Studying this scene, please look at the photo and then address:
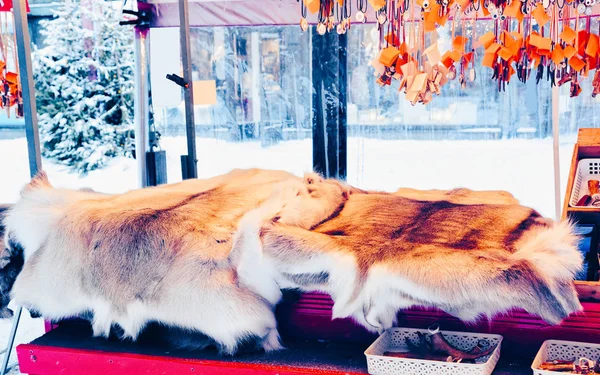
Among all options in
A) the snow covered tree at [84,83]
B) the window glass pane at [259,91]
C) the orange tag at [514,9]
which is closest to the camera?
the orange tag at [514,9]

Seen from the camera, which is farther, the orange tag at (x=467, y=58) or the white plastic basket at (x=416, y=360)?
the orange tag at (x=467, y=58)

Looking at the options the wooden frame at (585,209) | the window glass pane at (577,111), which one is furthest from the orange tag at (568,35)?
the window glass pane at (577,111)

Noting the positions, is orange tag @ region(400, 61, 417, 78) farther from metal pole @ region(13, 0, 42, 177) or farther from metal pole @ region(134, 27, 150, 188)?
metal pole @ region(134, 27, 150, 188)

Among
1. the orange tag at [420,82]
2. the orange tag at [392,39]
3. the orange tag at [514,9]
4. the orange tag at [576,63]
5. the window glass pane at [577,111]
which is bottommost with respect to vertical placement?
the window glass pane at [577,111]

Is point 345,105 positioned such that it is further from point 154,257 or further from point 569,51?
point 154,257

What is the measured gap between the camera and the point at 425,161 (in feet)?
18.7

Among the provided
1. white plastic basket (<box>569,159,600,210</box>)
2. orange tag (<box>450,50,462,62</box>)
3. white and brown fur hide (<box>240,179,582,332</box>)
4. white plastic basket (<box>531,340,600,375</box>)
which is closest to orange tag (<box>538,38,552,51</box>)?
orange tag (<box>450,50,462,62</box>)

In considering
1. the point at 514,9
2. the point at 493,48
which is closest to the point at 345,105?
the point at 493,48

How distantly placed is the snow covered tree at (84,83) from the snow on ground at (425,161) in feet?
6.53

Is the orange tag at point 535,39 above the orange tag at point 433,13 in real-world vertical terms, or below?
below

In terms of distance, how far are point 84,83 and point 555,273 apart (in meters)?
6.97

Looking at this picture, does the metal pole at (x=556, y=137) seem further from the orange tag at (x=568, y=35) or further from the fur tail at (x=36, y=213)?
the fur tail at (x=36, y=213)

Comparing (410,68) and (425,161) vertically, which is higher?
(410,68)

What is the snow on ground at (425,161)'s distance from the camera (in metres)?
5.45
